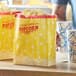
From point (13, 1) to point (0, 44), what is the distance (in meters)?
1.25

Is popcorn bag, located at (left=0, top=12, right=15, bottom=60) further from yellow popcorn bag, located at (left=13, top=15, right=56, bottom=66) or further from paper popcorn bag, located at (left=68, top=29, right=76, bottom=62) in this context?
paper popcorn bag, located at (left=68, top=29, right=76, bottom=62)

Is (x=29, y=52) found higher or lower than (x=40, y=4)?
lower

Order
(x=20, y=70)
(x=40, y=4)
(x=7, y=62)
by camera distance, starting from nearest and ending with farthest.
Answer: (x=20, y=70) → (x=7, y=62) → (x=40, y=4)

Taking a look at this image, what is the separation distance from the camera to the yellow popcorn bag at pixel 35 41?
567 millimetres

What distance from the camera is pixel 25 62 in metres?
0.58

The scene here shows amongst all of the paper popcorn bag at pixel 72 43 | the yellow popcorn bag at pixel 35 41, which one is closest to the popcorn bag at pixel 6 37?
the yellow popcorn bag at pixel 35 41

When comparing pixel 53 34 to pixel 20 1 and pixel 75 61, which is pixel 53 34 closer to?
pixel 75 61

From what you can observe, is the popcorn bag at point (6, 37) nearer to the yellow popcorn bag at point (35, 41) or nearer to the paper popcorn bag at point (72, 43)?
the yellow popcorn bag at point (35, 41)

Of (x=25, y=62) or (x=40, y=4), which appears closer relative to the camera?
(x=25, y=62)

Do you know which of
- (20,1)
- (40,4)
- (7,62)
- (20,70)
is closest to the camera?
(20,70)

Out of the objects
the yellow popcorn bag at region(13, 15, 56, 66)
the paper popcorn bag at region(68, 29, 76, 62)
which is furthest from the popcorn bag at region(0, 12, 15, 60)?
the paper popcorn bag at region(68, 29, 76, 62)

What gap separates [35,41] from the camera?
0.57m

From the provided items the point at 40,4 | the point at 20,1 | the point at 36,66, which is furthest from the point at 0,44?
the point at 20,1

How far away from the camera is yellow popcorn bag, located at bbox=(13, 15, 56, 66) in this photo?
567mm
